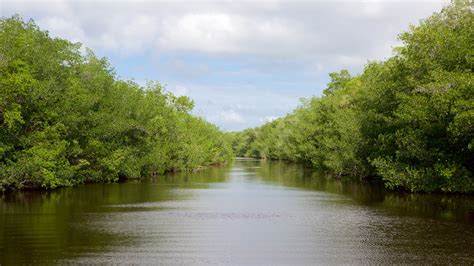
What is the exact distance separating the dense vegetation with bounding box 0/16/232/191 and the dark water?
3.73 meters

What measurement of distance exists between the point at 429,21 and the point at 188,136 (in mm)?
43358

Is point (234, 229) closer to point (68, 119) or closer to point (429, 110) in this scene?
point (429, 110)

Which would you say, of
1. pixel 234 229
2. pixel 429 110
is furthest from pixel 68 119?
pixel 429 110

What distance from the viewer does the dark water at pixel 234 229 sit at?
17328 millimetres

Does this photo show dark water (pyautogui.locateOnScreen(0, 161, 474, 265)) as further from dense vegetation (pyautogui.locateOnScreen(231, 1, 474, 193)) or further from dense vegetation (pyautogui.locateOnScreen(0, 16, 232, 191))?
dense vegetation (pyautogui.locateOnScreen(0, 16, 232, 191))

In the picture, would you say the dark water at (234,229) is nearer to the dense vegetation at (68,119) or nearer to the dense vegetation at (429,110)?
the dense vegetation at (429,110)

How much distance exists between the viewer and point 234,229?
22938 mm

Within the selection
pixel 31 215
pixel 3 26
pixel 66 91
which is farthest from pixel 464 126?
pixel 3 26

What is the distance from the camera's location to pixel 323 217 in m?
26.6

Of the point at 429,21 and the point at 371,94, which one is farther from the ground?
the point at 429,21

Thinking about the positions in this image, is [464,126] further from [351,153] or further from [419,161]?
[351,153]

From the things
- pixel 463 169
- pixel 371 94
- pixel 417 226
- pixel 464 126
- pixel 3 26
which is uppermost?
pixel 3 26

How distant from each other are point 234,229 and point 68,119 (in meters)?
24.3

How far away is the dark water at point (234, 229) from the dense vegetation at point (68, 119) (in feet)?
12.2
